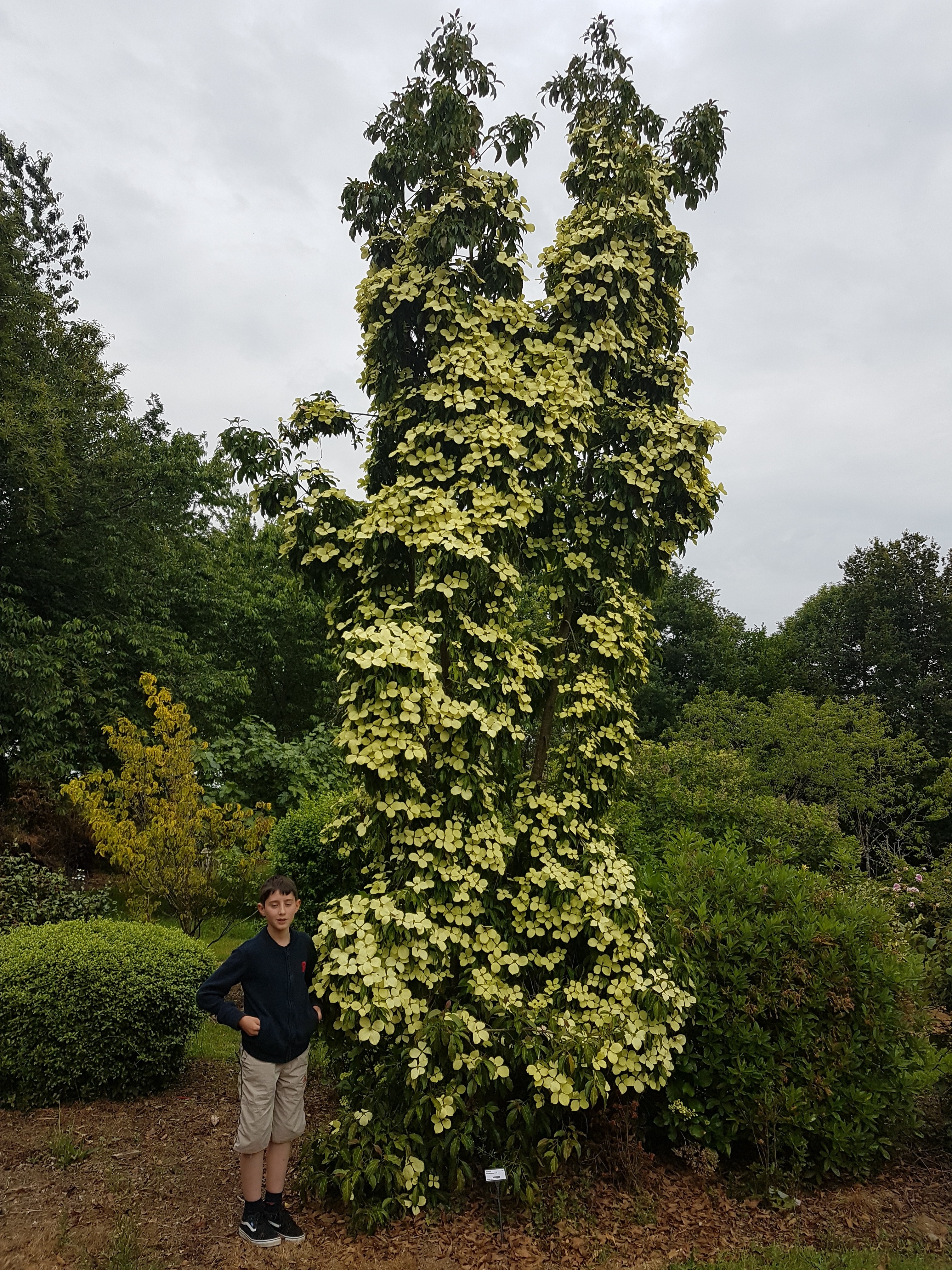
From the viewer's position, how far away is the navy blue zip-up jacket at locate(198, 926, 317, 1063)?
332 centimetres

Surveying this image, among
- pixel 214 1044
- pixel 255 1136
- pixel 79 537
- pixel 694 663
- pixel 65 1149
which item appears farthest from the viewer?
pixel 694 663

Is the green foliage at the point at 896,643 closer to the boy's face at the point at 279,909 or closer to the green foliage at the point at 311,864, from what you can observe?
the green foliage at the point at 311,864

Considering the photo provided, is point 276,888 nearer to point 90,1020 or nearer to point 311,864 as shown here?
point 90,1020

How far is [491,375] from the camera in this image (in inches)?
172

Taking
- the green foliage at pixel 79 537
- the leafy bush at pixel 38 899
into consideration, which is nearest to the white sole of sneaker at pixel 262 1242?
the leafy bush at pixel 38 899

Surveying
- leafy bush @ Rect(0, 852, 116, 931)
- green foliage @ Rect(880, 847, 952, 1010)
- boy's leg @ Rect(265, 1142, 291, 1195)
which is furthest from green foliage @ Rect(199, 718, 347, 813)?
boy's leg @ Rect(265, 1142, 291, 1195)

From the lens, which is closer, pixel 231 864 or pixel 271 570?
pixel 231 864

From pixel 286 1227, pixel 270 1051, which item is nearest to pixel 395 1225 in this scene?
pixel 286 1227

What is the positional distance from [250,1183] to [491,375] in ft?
12.8

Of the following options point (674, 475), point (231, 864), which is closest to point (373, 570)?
point (674, 475)

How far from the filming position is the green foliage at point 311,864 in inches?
236

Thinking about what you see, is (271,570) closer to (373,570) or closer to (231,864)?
(231,864)

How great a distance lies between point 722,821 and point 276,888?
4.03 meters

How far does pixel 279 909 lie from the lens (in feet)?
11.2
